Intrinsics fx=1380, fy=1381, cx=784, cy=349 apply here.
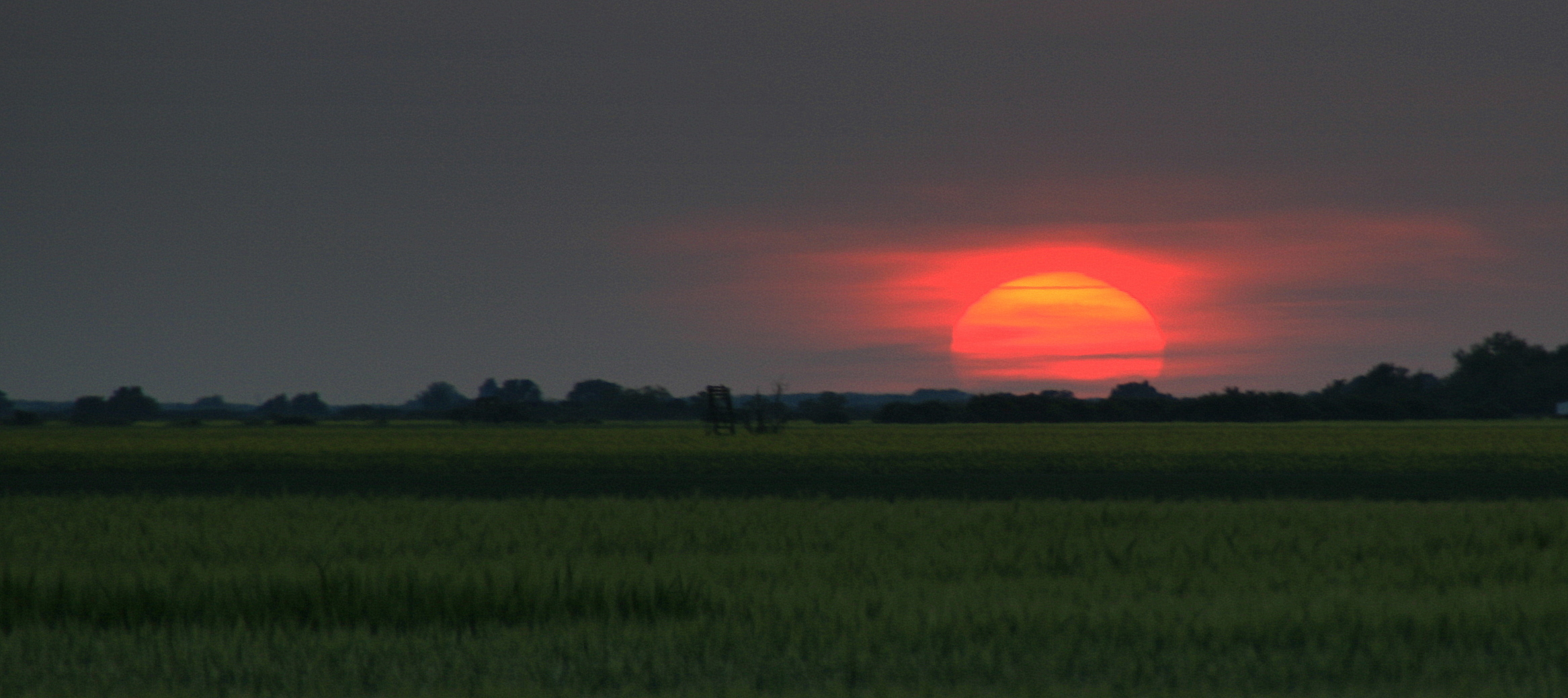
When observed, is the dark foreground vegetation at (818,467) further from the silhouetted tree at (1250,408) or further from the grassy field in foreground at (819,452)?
the silhouetted tree at (1250,408)

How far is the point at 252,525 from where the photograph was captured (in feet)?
56.5

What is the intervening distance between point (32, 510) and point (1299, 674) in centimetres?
1843

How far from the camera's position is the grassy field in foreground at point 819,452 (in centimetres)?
4184

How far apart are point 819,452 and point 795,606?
4130cm

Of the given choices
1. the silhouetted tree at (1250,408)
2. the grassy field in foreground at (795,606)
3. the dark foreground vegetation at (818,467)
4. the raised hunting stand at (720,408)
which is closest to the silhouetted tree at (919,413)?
the silhouetted tree at (1250,408)

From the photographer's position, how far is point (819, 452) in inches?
2045

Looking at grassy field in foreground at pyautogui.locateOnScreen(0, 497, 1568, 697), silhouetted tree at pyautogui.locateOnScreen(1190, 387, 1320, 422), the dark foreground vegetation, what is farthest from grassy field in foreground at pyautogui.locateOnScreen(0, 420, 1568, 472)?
silhouetted tree at pyautogui.locateOnScreen(1190, 387, 1320, 422)

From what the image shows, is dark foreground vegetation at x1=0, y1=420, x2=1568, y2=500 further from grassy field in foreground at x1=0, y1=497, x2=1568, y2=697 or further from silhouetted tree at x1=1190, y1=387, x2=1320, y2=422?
silhouetted tree at x1=1190, y1=387, x2=1320, y2=422

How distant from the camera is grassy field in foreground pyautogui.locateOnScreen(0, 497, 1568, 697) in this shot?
848 centimetres

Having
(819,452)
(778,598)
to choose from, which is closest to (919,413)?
(819,452)

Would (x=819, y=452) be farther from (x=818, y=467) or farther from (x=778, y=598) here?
(x=778, y=598)

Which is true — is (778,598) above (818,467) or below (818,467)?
below

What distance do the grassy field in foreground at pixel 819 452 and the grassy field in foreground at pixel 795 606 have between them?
76.6 feet

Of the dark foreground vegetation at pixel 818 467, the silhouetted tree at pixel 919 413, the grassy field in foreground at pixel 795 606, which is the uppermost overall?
the silhouetted tree at pixel 919 413
